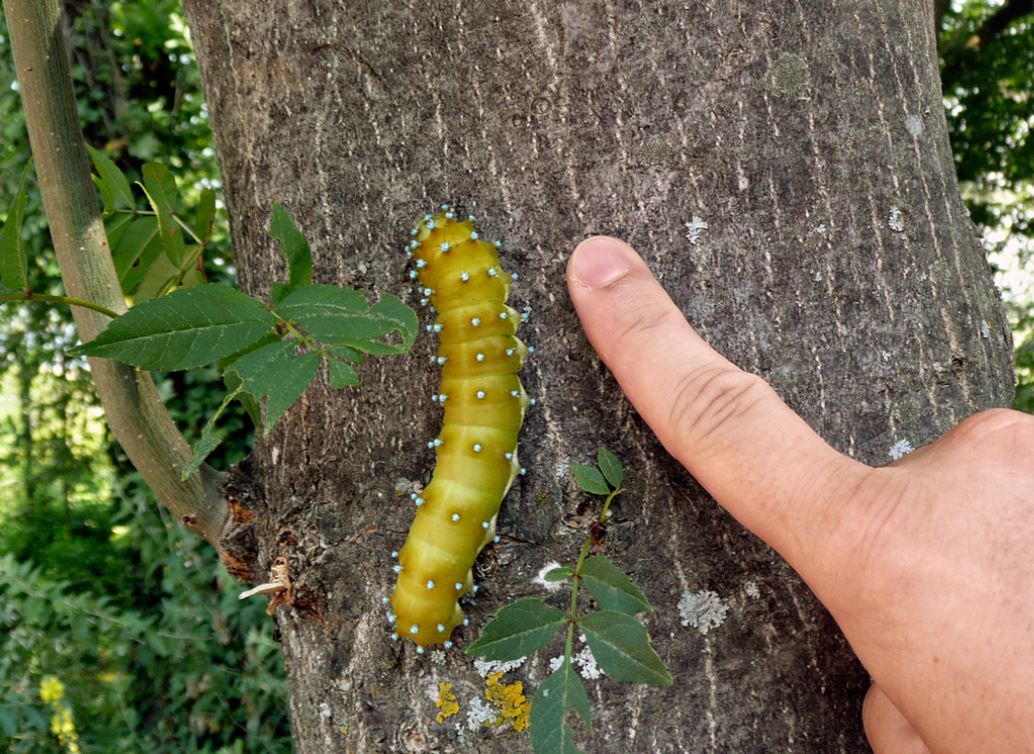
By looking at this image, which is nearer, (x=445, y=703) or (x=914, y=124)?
(x=445, y=703)

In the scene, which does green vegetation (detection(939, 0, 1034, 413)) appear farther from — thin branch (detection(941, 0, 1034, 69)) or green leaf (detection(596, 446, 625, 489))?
green leaf (detection(596, 446, 625, 489))

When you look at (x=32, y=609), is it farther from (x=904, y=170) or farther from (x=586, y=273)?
(x=904, y=170)

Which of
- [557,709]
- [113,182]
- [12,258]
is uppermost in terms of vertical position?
[113,182]

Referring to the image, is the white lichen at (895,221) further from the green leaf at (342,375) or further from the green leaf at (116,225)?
the green leaf at (116,225)

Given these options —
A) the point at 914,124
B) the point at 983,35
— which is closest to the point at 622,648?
the point at 914,124

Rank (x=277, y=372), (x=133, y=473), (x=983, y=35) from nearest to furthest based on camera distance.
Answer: (x=277, y=372) → (x=133, y=473) → (x=983, y=35)

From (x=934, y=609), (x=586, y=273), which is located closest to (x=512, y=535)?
(x=586, y=273)

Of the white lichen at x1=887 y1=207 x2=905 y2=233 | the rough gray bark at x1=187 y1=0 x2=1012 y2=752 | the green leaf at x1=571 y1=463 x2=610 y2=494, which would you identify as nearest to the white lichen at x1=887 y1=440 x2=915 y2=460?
the rough gray bark at x1=187 y1=0 x2=1012 y2=752

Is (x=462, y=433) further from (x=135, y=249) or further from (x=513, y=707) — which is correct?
(x=135, y=249)
